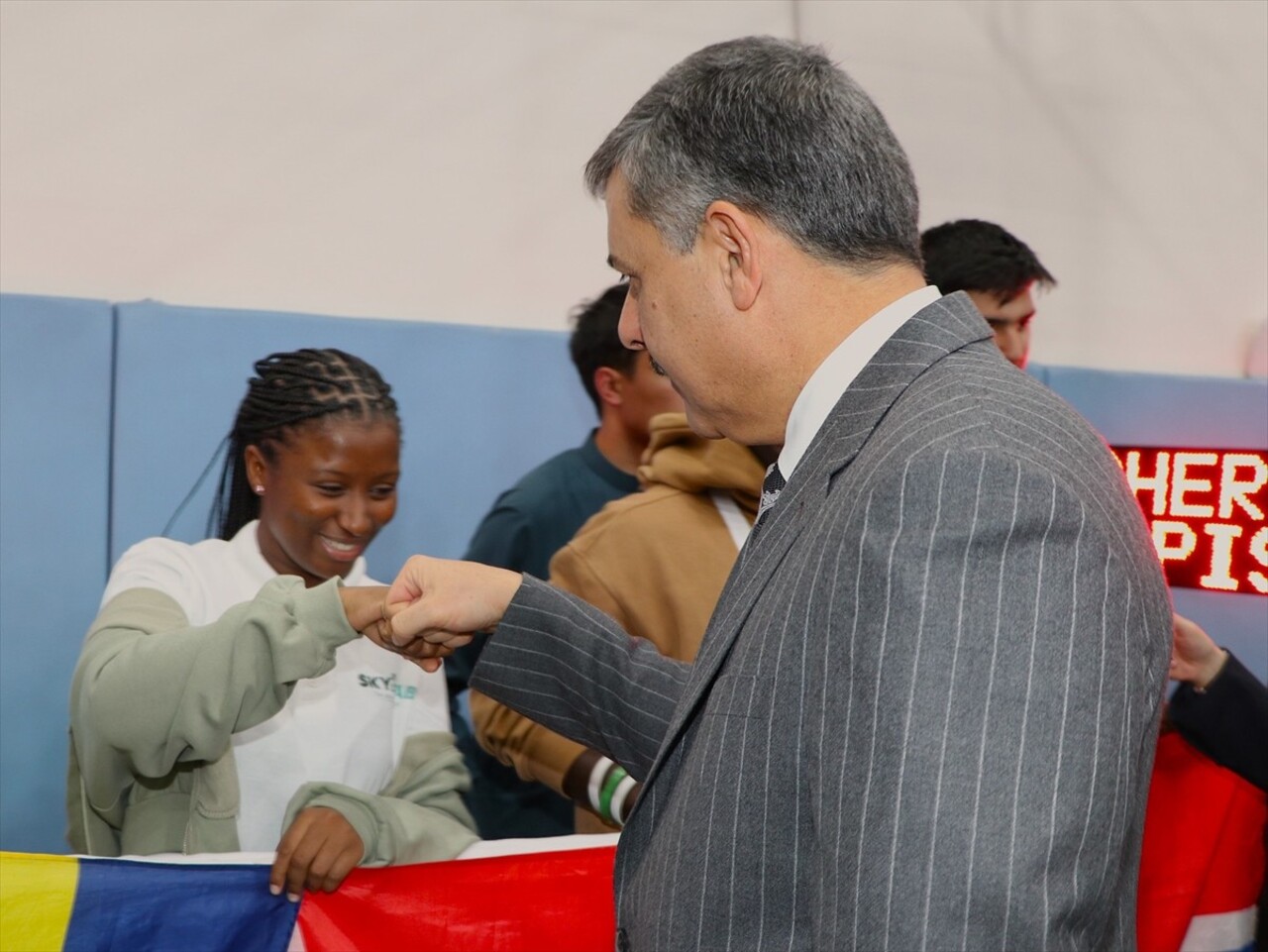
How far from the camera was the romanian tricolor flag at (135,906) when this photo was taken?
176 centimetres

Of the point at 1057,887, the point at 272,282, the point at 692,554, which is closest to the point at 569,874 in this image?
the point at 692,554

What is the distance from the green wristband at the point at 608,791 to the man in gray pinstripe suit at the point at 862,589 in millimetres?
989

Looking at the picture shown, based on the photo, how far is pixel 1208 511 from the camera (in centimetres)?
314

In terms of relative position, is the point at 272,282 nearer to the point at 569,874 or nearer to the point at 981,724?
the point at 569,874

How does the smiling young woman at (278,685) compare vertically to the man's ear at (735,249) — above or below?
below

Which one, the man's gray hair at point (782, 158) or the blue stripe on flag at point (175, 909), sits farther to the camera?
the blue stripe on flag at point (175, 909)

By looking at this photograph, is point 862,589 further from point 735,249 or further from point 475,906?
point 475,906

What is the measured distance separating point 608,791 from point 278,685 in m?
0.65

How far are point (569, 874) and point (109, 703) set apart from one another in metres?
0.71

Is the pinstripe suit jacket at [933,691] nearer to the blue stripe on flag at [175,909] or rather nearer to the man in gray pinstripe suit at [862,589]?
the man in gray pinstripe suit at [862,589]

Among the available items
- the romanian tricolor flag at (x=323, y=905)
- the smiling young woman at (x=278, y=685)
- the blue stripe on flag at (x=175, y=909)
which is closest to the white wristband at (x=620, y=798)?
the romanian tricolor flag at (x=323, y=905)

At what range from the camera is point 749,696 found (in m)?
1.07

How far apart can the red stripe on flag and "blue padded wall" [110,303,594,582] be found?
1.21 metres

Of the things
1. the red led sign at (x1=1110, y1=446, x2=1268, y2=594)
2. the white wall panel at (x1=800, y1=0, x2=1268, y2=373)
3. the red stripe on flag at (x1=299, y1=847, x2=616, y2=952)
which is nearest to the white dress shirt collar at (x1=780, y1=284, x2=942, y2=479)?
the red stripe on flag at (x1=299, y1=847, x2=616, y2=952)
